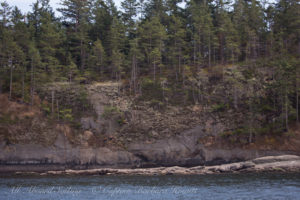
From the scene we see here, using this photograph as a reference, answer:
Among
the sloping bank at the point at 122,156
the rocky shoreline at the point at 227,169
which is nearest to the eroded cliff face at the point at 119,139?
the sloping bank at the point at 122,156

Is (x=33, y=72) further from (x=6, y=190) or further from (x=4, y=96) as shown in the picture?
(x=6, y=190)

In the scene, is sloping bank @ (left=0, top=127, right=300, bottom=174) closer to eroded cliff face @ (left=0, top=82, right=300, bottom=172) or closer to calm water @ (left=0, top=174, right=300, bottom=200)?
eroded cliff face @ (left=0, top=82, right=300, bottom=172)

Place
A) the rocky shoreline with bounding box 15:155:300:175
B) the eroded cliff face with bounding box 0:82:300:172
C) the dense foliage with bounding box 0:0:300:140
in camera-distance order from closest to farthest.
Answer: the rocky shoreline with bounding box 15:155:300:175 → the eroded cliff face with bounding box 0:82:300:172 → the dense foliage with bounding box 0:0:300:140

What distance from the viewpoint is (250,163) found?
40719 millimetres

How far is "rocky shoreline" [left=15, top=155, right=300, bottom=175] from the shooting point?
3956 centimetres

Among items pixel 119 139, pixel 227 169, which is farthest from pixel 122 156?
pixel 227 169

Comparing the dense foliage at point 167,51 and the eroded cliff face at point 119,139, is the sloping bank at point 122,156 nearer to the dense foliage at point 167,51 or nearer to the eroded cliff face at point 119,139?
the eroded cliff face at point 119,139

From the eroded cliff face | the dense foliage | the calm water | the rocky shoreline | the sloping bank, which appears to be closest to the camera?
the calm water

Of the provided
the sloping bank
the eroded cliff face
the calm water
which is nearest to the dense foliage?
the eroded cliff face

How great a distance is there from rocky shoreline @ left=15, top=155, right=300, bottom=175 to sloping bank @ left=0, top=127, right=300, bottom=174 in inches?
13.2

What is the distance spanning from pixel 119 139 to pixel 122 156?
2903mm

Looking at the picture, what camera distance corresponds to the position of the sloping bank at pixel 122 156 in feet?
146

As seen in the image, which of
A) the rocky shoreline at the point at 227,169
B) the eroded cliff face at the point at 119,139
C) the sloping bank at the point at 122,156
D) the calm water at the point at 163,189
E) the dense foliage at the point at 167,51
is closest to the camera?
the calm water at the point at 163,189

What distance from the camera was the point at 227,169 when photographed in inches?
1601
